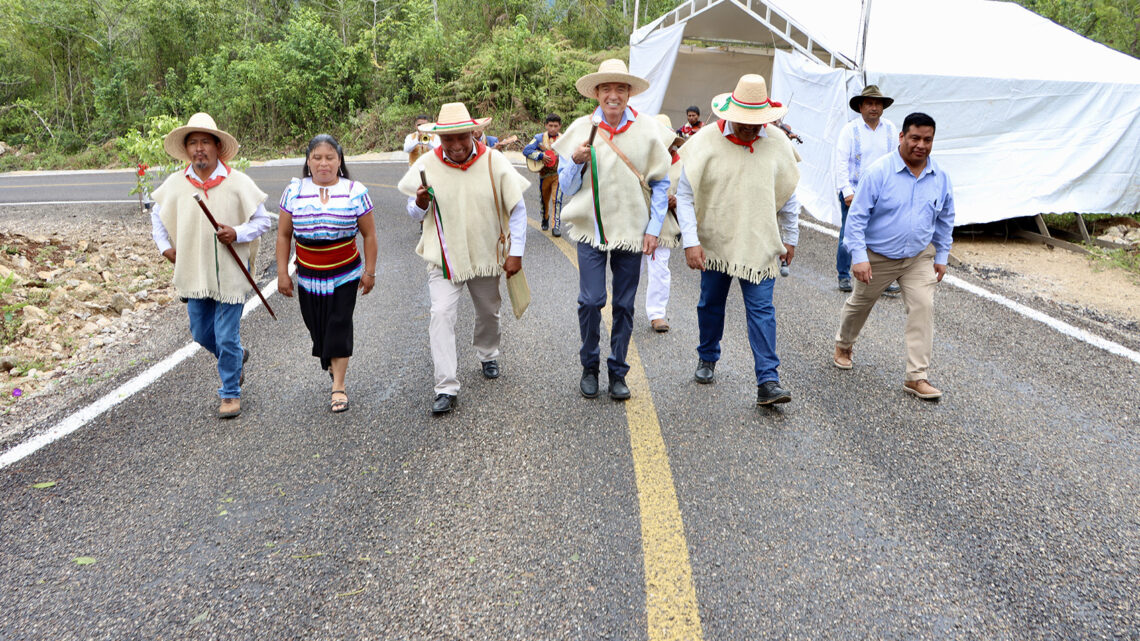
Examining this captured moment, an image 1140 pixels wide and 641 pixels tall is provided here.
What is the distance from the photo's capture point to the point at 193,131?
4578 mm

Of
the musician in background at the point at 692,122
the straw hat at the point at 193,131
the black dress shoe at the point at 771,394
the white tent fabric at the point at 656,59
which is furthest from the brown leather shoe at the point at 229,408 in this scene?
the white tent fabric at the point at 656,59

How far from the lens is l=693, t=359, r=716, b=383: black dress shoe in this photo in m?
5.05

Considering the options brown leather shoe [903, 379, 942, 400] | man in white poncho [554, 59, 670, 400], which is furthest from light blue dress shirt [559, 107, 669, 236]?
brown leather shoe [903, 379, 942, 400]

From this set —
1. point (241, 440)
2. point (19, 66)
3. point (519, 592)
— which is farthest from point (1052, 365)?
point (19, 66)

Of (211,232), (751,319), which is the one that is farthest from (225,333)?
(751,319)

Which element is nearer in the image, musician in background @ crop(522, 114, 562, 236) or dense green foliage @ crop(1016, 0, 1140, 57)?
musician in background @ crop(522, 114, 562, 236)

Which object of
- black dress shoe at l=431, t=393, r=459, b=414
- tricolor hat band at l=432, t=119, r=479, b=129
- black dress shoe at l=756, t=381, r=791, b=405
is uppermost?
tricolor hat band at l=432, t=119, r=479, b=129

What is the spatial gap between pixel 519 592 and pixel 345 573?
73cm

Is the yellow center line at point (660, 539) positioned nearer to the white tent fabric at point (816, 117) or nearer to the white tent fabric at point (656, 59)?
the white tent fabric at point (816, 117)

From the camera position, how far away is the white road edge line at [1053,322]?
587cm

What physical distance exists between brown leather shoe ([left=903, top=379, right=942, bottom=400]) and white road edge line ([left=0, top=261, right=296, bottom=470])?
16.9 ft

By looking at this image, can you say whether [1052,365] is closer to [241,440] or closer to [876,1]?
[241,440]

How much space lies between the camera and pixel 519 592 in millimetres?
2918

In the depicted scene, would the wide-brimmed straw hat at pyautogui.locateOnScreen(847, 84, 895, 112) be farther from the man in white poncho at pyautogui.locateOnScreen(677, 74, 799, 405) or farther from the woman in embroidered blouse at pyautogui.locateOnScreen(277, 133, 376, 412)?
the woman in embroidered blouse at pyautogui.locateOnScreen(277, 133, 376, 412)
